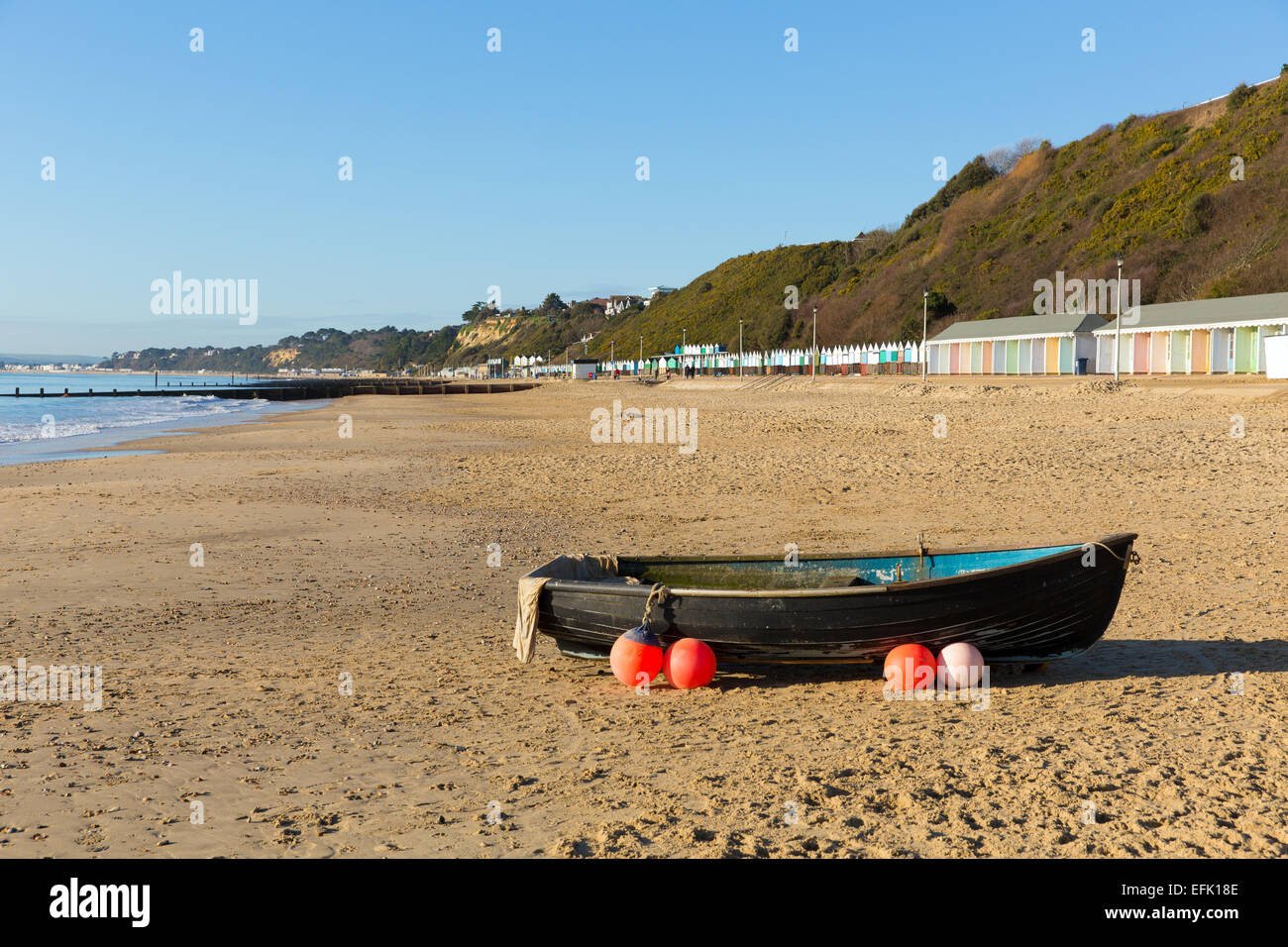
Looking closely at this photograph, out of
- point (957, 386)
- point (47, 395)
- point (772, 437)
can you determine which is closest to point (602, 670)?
point (772, 437)

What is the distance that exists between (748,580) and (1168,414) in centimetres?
2183

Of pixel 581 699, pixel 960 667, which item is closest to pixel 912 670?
pixel 960 667

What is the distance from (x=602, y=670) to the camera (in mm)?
8859

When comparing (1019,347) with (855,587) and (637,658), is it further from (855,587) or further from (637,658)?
(637,658)

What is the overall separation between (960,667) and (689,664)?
7.00 ft

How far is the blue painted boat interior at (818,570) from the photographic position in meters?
9.27

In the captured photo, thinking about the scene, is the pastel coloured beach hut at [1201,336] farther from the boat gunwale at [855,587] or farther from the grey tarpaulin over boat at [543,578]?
the grey tarpaulin over boat at [543,578]

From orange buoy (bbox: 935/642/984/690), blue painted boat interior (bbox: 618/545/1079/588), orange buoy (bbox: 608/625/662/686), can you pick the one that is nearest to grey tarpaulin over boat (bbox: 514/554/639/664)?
blue painted boat interior (bbox: 618/545/1079/588)

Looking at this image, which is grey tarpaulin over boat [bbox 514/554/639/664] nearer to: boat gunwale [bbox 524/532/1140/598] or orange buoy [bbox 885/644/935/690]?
boat gunwale [bbox 524/532/1140/598]

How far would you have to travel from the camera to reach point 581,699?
7.93m

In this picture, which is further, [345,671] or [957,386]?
[957,386]

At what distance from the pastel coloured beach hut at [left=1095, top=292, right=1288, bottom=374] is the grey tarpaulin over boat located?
1495 inches

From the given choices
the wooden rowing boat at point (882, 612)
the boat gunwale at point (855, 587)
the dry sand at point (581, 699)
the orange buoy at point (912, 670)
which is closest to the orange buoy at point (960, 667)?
the orange buoy at point (912, 670)
